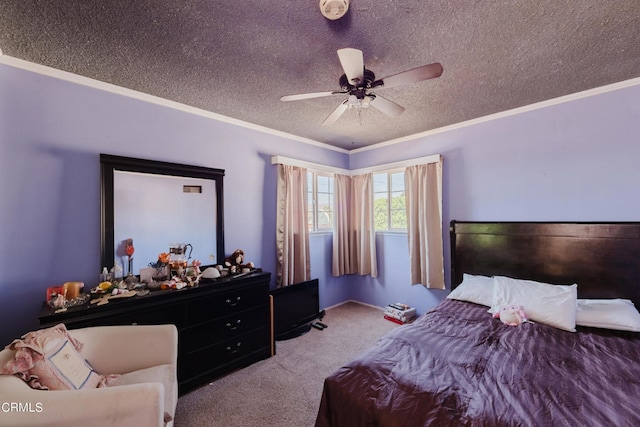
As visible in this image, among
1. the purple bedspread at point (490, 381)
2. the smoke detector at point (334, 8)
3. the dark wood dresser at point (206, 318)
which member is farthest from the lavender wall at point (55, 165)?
the purple bedspread at point (490, 381)

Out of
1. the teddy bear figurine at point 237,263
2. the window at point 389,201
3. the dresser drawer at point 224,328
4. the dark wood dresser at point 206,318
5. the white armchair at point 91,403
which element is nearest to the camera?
the white armchair at point 91,403

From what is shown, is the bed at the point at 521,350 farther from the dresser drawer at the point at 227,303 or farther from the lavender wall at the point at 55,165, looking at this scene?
the lavender wall at the point at 55,165

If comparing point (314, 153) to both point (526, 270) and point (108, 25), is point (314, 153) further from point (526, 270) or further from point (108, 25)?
point (526, 270)

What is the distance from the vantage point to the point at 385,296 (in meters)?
3.84

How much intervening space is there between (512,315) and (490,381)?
0.98 meters

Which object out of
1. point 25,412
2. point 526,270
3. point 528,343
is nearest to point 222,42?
point 25,412

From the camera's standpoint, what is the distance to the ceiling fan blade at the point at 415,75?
138 cm

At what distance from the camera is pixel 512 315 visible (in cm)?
205

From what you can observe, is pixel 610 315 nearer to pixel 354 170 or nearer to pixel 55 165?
pixel 354 170

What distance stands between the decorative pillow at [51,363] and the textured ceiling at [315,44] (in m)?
1.73

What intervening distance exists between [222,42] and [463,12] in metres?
1.42

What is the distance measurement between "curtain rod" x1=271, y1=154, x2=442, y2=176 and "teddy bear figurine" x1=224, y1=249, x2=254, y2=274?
122cm

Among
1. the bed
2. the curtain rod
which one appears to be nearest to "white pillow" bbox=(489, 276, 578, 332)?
the bed

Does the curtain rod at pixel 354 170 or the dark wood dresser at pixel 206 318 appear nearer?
the dark wood dresser at pixel 206 318
